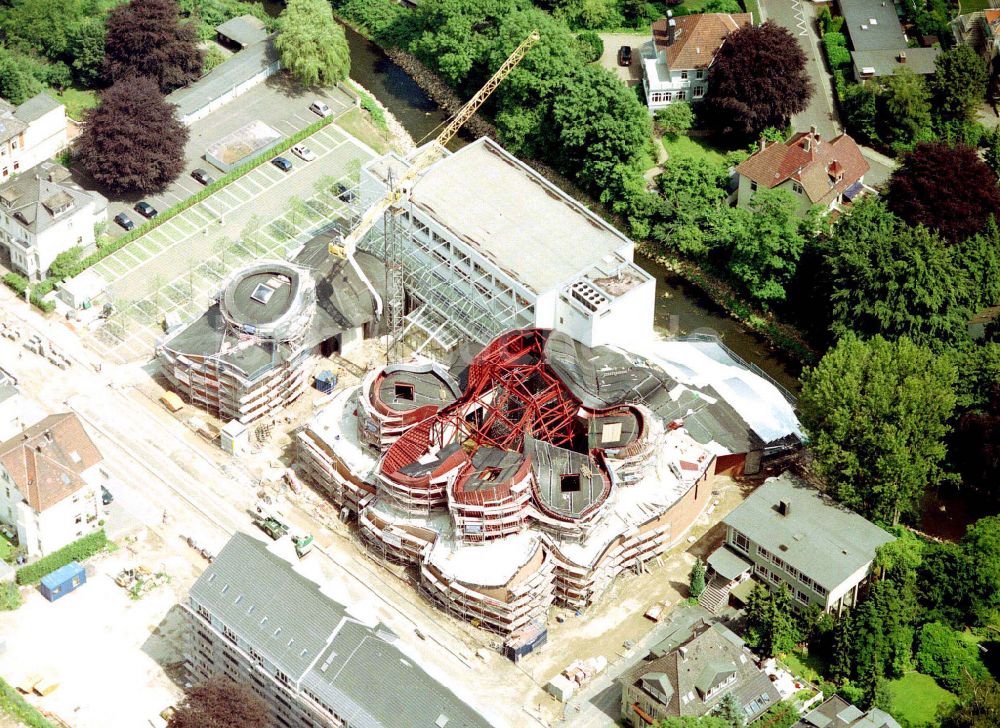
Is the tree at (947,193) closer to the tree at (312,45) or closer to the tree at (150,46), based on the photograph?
the tree at (312,45)

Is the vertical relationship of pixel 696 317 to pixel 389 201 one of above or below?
below

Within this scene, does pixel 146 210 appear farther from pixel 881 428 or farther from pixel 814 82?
pixel 881 428

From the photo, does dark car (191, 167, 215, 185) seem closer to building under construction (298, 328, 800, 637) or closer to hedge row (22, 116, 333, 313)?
hedge row (22, 116, 333, 313)

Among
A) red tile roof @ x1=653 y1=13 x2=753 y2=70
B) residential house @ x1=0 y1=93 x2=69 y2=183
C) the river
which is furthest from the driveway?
residential house @ x1=0 y1=93 x2=69 y2=183

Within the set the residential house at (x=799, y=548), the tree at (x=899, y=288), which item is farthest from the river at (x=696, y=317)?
the residential house at (x=799, y=548)

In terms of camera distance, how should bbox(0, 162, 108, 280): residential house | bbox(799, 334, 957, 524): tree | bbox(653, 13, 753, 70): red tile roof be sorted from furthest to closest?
1. bbox(653, 13, 753, 70): red tile roof
2. bbox(0, 162, 108, 280): residential house
3. bbox(799, 334, 957, 524): tree

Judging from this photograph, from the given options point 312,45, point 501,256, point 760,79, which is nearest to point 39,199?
point 312,45

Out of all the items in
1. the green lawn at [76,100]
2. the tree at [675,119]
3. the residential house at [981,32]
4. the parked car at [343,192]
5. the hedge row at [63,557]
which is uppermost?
the residential house at [981,32]
